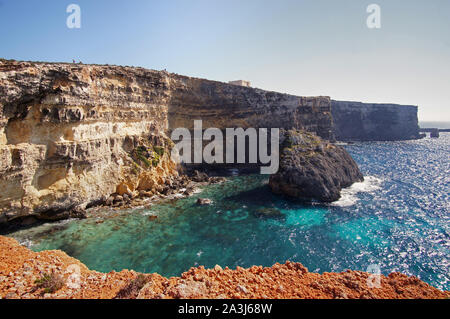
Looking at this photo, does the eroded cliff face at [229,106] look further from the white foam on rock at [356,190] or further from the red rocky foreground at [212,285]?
the red rocky foreground at [212,285]

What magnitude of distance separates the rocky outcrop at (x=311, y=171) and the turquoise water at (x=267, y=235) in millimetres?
2220

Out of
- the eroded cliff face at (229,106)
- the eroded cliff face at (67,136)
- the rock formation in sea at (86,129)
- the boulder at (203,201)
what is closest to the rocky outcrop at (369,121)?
the eroded cliff face at (229,106)

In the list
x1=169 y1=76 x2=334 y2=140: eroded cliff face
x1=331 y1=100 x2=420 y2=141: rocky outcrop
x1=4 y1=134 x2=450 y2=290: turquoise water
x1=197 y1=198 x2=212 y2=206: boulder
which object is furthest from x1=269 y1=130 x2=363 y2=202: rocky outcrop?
x1=331 y1=100 x2=420 y2=141: rocky outcrop

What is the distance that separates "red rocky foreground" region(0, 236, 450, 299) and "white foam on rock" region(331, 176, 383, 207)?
78.1 feet

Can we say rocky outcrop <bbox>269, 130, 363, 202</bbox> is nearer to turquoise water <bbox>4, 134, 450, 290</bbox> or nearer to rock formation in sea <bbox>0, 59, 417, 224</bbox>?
turquoise water <bbox>4, 134, 450, 290</bbox>

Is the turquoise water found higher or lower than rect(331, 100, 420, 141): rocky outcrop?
lower

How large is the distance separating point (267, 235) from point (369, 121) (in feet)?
408

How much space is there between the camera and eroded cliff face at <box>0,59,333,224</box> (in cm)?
2166

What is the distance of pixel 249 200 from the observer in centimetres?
3397

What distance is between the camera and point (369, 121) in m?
121

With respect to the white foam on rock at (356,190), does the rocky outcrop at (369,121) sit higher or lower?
higher

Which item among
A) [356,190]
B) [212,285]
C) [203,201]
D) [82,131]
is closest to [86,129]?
[82,131]

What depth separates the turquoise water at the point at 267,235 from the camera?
19.3 metres
